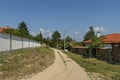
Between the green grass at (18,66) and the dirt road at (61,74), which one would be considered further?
the green grass at (18,66)

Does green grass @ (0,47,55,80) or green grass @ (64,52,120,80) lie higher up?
green grass @ (0,47,55,80)

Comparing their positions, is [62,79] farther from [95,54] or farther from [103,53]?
[95,54]

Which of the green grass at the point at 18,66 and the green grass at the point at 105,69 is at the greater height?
the green grass at the point at 18,66

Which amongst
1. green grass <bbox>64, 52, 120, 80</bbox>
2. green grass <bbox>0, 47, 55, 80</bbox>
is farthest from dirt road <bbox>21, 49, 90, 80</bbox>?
green grass <bbox>64, 52, 120, 80</bbox>

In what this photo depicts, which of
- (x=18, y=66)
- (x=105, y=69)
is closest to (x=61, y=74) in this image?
(x=18, y=66)

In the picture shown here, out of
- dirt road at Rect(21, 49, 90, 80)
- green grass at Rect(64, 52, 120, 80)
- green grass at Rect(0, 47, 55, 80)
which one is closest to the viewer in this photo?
dirt road at Rect(21, 49, 90, 80)

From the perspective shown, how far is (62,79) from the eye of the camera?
13.0 meters

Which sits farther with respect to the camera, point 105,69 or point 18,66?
point 105,69

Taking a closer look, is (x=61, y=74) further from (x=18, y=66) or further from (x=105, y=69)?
(x=105, y=69)

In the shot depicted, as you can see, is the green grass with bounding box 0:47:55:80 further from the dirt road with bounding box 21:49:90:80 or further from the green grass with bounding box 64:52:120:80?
the green grass with bounding box 64:52:120:80

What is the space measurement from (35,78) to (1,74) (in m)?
2.29

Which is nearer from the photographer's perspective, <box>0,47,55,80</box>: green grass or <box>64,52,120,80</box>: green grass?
<box>0,47,55,80</box>: green grass

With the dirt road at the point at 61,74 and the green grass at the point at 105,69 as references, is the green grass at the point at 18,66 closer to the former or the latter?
the dirt road at the point at 61,74

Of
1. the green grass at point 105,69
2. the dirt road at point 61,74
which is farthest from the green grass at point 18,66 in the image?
the green grass at point 105,69
